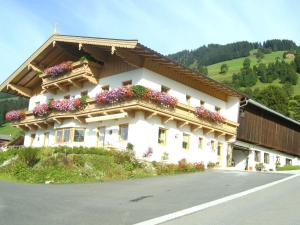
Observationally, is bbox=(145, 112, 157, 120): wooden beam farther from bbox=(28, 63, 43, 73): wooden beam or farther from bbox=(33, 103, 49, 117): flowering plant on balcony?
bbox=(28, 63, 43, 73): wooden beam

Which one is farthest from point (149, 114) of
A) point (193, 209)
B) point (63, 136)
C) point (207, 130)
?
point (193, 209)

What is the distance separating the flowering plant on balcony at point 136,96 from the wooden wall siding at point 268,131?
34.6 feet

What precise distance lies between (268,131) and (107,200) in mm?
28324

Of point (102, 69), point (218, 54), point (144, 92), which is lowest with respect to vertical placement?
point (144, 92)

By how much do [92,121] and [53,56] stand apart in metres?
8.68

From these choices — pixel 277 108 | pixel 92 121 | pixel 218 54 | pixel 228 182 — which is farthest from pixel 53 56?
pixel 218 54

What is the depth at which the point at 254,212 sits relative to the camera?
11.4m

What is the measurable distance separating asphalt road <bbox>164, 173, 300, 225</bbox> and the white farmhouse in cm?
1256

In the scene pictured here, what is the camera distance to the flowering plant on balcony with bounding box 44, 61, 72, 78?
32.1 metres

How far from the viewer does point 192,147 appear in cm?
3030

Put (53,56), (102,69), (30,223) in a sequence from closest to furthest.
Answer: (30,223) < (102,69) < (53,56)

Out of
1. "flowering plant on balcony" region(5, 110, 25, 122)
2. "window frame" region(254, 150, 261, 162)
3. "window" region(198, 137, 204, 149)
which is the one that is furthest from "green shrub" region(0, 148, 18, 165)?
"window frame" region(254, 150, 261, 162)

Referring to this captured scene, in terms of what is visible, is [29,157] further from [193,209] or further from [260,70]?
[260,70]

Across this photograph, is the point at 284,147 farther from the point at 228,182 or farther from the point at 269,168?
the point at 228,182
